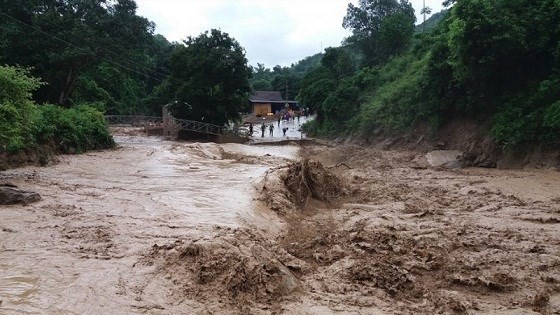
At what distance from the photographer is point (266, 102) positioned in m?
69.6

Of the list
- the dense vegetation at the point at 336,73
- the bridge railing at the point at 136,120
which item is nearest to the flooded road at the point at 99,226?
the dense vegetation at the point at 336,73

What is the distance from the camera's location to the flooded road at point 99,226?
522 centimetres

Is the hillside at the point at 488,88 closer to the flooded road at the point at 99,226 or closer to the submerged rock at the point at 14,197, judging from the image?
the flooded road at the point at 99,226

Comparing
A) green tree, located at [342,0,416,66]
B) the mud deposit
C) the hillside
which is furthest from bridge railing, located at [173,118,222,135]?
the mud deposit

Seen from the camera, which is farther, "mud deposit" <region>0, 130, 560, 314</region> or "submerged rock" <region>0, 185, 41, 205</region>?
"submerged rock" <region>0, 185, 41, 205</region>

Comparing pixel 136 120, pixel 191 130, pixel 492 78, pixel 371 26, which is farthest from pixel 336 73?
pixel 492 78

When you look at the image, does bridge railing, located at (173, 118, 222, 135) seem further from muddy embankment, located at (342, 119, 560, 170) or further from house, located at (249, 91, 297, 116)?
house, located at (249, 91, 297, 116)

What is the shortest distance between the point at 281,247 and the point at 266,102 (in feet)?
207

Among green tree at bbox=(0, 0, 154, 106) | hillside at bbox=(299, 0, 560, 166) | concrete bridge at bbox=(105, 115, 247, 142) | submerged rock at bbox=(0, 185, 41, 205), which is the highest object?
green tree at bbox=(0, 0, 154, 106)

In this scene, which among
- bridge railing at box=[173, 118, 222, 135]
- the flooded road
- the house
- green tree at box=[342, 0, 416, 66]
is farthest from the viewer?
the house

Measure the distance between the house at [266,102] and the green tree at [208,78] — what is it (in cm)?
3102

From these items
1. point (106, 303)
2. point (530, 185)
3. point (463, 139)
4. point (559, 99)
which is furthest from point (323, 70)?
point (106, 303)

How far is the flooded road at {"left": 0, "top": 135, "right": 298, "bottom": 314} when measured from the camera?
17.1ft

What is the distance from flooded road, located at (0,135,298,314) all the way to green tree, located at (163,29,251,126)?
19785 mm
